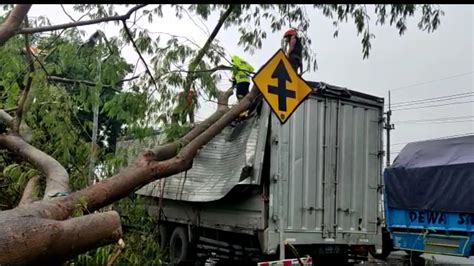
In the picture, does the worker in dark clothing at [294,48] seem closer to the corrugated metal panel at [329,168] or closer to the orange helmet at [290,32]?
the orange helmet at [290,32]

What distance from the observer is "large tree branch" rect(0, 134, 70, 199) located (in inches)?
207

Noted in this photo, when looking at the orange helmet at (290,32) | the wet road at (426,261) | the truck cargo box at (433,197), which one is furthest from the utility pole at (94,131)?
the truck cargo box at (433,197)

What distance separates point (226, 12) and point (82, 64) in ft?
6.42

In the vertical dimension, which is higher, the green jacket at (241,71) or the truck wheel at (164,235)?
the green jacket at (241,71)

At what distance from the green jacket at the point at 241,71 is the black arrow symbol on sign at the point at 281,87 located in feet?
8.06

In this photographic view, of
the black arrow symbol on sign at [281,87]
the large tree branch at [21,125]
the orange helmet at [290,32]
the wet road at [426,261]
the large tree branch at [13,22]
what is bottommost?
the wet road at [426,261]

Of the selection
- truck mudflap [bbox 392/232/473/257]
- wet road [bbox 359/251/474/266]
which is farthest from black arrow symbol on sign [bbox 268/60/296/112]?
wet road [bbox 359/251/474/266]

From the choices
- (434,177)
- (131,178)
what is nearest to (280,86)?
(131,178)

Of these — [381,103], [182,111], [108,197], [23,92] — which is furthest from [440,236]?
[23,92]

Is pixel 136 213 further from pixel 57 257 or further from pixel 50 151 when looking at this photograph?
pixel 57 257

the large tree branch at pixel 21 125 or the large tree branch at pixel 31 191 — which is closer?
the large tree branch at pixel 31 191

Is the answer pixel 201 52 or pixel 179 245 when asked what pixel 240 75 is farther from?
pixel 179 245

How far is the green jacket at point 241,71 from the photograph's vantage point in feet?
25.5

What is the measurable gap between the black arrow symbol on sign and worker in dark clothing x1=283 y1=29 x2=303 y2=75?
2.09 m
